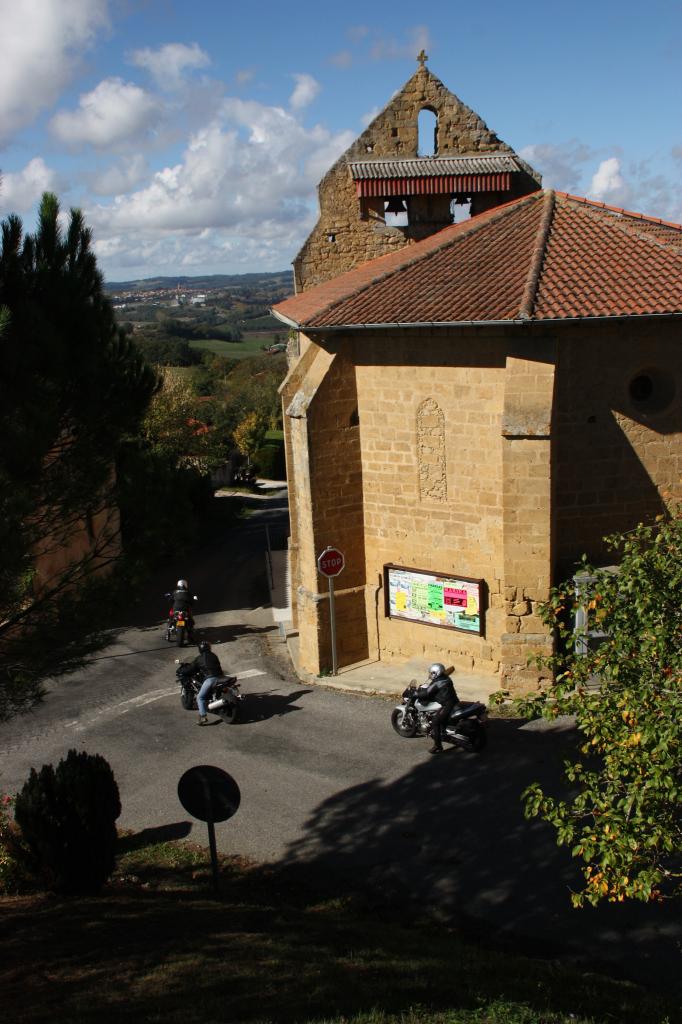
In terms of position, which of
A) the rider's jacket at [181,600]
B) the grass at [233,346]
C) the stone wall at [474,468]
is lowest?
the rider's jacket at [181,600]

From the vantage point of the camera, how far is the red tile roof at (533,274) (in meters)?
13.3

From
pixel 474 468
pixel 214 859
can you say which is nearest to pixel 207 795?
pixel 214 859

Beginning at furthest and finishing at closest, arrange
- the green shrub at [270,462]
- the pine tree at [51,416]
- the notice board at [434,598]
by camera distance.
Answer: the green shrub at [270,462] → the notice board at [434,598] → the pine tree at [51,416]

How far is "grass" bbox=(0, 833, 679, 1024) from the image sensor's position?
6414 millimetres

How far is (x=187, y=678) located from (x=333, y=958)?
303 inches

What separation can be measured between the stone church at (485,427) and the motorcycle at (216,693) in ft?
7.03

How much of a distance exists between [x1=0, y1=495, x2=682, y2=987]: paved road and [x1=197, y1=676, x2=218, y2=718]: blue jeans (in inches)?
13.0

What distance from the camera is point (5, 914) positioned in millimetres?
8750

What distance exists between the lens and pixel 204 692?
1412 centimetres

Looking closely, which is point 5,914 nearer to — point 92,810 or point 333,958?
point 92,810

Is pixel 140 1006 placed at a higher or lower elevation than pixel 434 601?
lower

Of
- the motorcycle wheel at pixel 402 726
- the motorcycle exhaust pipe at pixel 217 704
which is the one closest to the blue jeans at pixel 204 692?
the motorcycle exhaust pipe at pixel 217 704

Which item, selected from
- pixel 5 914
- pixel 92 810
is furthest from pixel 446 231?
pixel 5 914

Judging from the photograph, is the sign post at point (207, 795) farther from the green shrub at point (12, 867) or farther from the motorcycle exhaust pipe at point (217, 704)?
the motorcycle exhaust pipe at point (217, 704)
